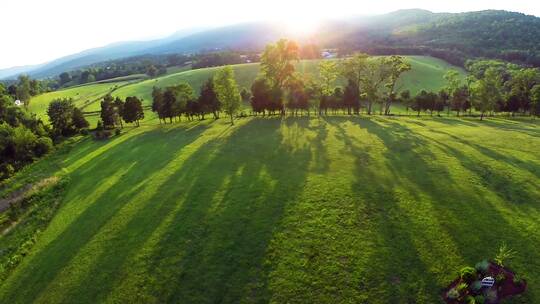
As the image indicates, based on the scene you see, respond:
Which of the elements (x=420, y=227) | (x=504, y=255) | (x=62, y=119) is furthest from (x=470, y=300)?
(x=62, y=119)

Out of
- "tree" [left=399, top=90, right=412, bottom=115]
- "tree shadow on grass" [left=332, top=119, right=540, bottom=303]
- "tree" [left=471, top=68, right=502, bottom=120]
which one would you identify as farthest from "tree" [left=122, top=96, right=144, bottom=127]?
"tree" [left=471, top=68, right=502, bottom=120]

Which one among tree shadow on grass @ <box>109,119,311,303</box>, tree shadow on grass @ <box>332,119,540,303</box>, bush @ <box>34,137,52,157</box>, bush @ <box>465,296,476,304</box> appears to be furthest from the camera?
bush @ <box>34,137,52,157</box>

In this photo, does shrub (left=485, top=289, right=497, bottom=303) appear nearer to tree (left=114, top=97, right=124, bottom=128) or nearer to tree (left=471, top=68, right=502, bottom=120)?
tree (left=471, top=68, right=502, bottom=120)

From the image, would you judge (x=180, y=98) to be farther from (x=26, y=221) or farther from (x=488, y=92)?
(x=488, y=92)

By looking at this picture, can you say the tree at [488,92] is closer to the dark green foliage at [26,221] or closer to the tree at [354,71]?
the tree at [354,71]

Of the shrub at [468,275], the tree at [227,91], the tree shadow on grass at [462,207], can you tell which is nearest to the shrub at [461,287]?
the shrub at [468,275]

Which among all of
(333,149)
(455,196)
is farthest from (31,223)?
(455,196)
